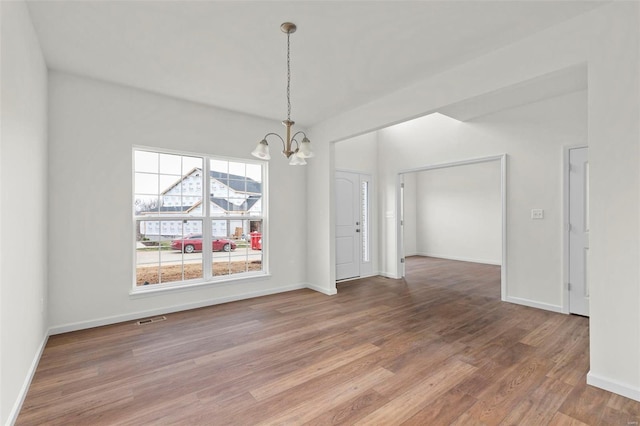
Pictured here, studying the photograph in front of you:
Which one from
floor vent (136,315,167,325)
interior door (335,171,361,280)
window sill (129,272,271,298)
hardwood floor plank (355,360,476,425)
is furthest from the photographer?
interior door (335,171,361,280)

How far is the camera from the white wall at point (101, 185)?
3.36 meters

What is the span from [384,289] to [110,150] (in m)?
4.47

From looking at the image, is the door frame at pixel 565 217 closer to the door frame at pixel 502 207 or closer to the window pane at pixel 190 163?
the door frame at pixel 502 207

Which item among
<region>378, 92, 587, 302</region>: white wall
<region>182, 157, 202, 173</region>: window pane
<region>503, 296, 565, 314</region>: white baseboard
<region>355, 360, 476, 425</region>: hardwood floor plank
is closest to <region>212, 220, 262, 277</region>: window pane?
<region>182, 157, 202, 173</region>: window pane

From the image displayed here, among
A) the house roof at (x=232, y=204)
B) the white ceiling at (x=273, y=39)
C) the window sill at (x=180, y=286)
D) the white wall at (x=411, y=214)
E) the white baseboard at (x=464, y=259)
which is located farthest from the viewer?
the white wall at (x=411, y=214)

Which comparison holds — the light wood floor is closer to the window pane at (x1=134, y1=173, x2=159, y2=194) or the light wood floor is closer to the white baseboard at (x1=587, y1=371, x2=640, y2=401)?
the white baseboard at (x1=587, y1=371, x2=640, y2=401)

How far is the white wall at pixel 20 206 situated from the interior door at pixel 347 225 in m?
4.26

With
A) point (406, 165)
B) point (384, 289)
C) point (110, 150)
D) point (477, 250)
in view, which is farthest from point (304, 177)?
point (477, 250)

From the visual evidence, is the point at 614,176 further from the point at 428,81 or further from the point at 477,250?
the point at 477,250

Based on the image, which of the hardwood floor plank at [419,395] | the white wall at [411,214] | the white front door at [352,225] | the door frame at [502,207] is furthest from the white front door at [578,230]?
the white wall at [411,214]

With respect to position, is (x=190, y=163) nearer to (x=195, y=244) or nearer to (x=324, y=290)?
(x=195, y=244)

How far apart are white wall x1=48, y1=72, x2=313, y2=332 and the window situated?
0.62 feet

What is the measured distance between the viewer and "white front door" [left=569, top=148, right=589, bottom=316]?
12.5 feet

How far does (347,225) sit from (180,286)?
318 cm
